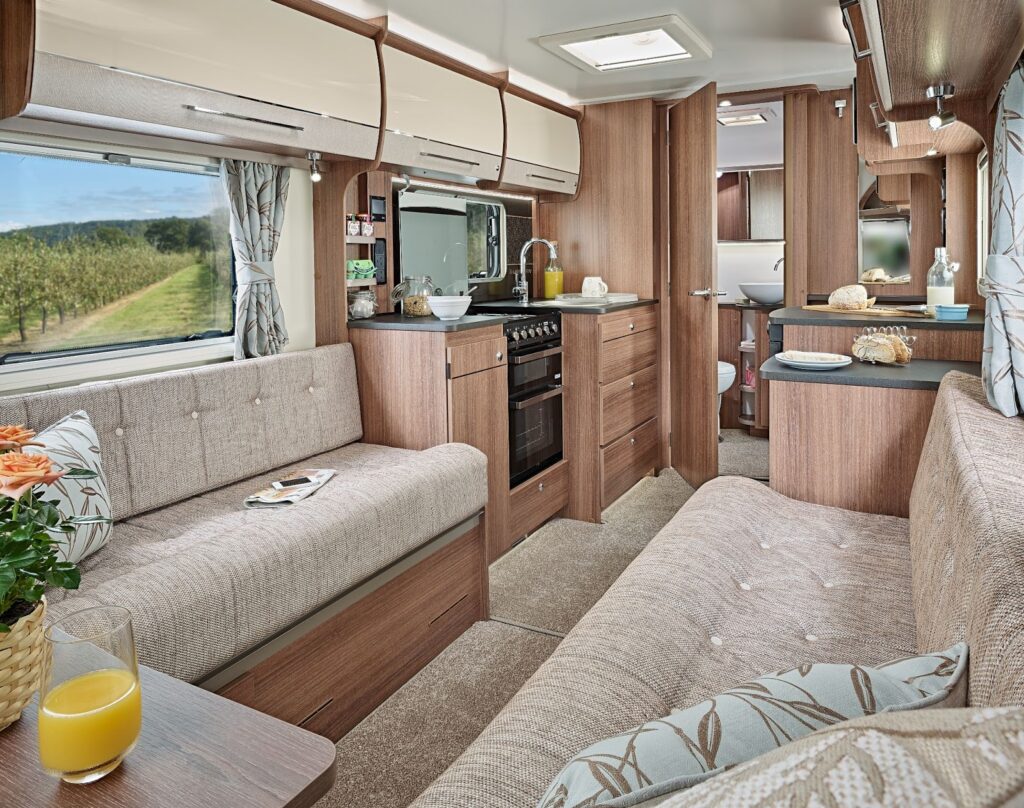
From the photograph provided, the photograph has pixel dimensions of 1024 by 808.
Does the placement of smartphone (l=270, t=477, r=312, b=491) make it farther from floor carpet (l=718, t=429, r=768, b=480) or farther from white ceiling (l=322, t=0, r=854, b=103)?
floor carpet (l=718, t=429, r=768, b=480)

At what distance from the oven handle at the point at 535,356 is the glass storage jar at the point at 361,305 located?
0.68m

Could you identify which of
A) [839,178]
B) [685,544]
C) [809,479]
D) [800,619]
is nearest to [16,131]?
[685,544]

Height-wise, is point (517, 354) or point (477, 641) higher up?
point (517, 354)

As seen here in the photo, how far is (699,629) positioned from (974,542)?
61 centimetres

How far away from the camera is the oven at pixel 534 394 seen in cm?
369

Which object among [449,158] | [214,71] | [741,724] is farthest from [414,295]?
[741,724]

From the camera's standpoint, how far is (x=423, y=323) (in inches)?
127

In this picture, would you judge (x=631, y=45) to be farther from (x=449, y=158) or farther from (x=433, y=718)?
(x=433, y=718)

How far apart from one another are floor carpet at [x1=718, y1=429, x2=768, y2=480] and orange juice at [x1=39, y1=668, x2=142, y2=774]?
14.4 ft

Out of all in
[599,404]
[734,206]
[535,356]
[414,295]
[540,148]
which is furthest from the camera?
[734,206]

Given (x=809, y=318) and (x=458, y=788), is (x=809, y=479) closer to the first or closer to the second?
(x=809, y=318)

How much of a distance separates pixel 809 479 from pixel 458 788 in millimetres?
1826

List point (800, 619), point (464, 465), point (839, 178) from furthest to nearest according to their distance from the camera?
point (839, 178), point (464, 465), point (800, 619)

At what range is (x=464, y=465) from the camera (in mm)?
2814
